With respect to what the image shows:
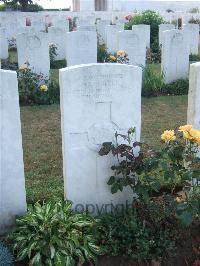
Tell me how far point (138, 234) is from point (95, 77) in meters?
1.38

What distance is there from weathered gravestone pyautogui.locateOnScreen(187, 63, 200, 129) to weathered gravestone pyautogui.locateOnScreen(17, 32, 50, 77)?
538 cm

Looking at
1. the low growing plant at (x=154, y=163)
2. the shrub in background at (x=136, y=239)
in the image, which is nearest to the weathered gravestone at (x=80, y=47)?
the low growing plant at (x=154, y=163)

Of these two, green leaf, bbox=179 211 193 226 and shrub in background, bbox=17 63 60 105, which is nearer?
green leaf, bbox=179 211 193 226

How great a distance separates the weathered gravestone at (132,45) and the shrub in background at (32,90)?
1.90 meters

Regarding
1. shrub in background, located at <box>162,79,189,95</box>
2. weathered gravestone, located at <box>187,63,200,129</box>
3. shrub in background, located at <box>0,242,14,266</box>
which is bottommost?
shrub in background, located at <box>0,242,14,266</box>

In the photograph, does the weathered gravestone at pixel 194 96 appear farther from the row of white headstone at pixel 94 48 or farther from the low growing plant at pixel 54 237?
the row of white headstone at pixel 94 48

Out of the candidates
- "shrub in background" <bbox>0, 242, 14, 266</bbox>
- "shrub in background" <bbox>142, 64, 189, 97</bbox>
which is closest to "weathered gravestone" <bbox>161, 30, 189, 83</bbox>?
"shrub in background" <bbox>142, 64, 189, 97</bbox>

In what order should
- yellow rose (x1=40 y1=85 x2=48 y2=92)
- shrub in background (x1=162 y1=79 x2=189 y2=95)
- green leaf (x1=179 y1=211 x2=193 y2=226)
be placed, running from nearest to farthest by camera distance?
green leaf (x1=179 y1=211 x2=193 y2=226) < yellow rose (x1=40 y1=85 x2=48 y2=92) < shrub in background (x1=162 y1=79 x2=189 y2=95)

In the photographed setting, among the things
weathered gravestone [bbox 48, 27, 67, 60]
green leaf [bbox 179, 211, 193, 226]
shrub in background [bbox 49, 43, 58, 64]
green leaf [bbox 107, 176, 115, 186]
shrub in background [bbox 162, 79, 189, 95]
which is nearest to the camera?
green leaf [bbox 179, 211, 193, 226]

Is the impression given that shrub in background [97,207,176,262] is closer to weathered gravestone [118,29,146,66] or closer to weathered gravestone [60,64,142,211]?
weathered gravestone [60,64,142,211]

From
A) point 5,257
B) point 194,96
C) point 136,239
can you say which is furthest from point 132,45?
point 5,257

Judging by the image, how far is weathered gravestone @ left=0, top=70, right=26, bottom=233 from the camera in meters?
3.44

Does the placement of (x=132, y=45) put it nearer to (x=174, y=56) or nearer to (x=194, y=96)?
(x=174, y=56)

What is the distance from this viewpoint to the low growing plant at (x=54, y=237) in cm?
323
